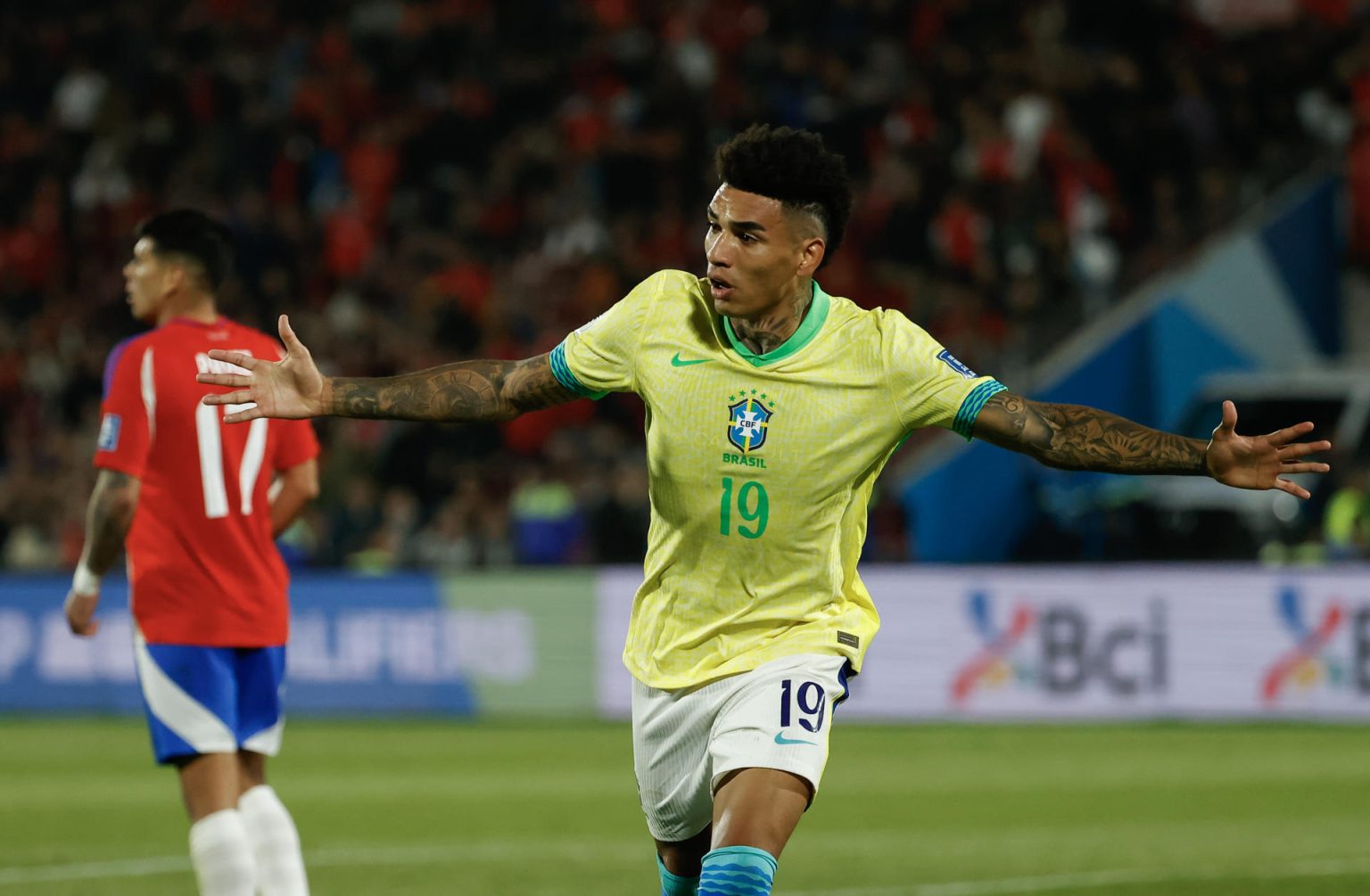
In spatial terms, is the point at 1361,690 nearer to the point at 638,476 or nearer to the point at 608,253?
the point at 638,476

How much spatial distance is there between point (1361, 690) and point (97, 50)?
52.7ft

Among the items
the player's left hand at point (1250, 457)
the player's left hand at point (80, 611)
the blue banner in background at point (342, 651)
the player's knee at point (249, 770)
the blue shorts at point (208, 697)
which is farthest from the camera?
the blue banner in background at point (342, 651)

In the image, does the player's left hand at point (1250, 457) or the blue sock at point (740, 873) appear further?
the player's left hand at point (1250, 457)

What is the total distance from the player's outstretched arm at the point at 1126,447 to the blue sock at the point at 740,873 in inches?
46.4

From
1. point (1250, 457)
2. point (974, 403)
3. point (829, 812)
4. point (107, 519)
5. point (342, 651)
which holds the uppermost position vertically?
point (974, 403)

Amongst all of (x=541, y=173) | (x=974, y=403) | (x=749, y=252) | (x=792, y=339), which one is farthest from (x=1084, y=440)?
(x=541, y=173)

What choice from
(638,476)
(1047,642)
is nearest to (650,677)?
(1047,642)

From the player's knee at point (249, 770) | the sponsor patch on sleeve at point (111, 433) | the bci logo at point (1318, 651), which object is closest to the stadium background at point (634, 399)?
the bci logo at point (1318, 651)

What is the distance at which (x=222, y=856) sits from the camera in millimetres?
6238

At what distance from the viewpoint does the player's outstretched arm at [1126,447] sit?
204 inches

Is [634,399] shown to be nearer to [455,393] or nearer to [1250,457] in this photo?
[455,393]

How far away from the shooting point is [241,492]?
21.7 feet

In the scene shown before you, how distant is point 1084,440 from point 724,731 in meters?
1.15

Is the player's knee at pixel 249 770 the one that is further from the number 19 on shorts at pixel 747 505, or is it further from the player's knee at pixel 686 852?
the number 19 on shorts at pixel 747 505
